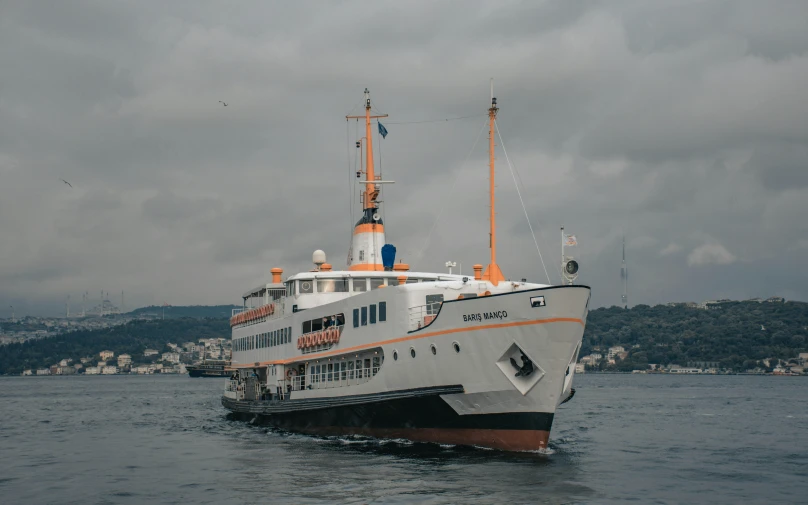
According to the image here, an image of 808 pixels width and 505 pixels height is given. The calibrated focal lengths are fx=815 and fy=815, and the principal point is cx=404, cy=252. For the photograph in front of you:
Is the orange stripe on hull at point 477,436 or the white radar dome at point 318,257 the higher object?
the white radar dome at point 318,257

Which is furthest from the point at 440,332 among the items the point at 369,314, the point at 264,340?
the point at 264,340

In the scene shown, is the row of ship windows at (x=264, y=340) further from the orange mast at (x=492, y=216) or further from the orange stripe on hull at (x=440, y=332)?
the orange mast at (x=492, y=216)

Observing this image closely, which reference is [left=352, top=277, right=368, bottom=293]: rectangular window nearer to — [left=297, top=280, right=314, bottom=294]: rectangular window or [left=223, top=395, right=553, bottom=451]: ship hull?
[left=297, top=280, right=314, bottom=294]: rectangular window

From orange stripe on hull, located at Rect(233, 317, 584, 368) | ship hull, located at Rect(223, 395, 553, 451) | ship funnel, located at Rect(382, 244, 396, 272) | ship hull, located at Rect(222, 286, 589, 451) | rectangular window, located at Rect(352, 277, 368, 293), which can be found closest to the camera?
orange stripe on hull, located at Rect(233, 317, 584, 368)

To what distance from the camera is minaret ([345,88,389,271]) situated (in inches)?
1636

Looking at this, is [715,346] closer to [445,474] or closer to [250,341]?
[250,341]

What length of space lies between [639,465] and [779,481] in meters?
4.93

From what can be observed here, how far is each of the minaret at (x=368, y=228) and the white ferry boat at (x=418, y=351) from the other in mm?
61

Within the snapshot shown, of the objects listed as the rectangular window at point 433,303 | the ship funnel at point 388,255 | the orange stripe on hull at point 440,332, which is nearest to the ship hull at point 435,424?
the orange stripe on hull at point 440,332

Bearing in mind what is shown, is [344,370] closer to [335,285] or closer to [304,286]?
[335,285]

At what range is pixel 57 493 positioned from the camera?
1009 inches

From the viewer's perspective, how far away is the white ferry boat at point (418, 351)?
27.4 metres

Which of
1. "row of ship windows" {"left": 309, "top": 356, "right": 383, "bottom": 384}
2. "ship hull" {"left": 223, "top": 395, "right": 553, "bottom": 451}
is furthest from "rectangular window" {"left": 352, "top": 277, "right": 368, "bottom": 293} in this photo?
"ship hull" {"left": 223, "top": 395, "right": 553, "bottom": 451}

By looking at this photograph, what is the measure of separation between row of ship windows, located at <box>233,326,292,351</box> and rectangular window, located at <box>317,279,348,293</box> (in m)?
2.61
